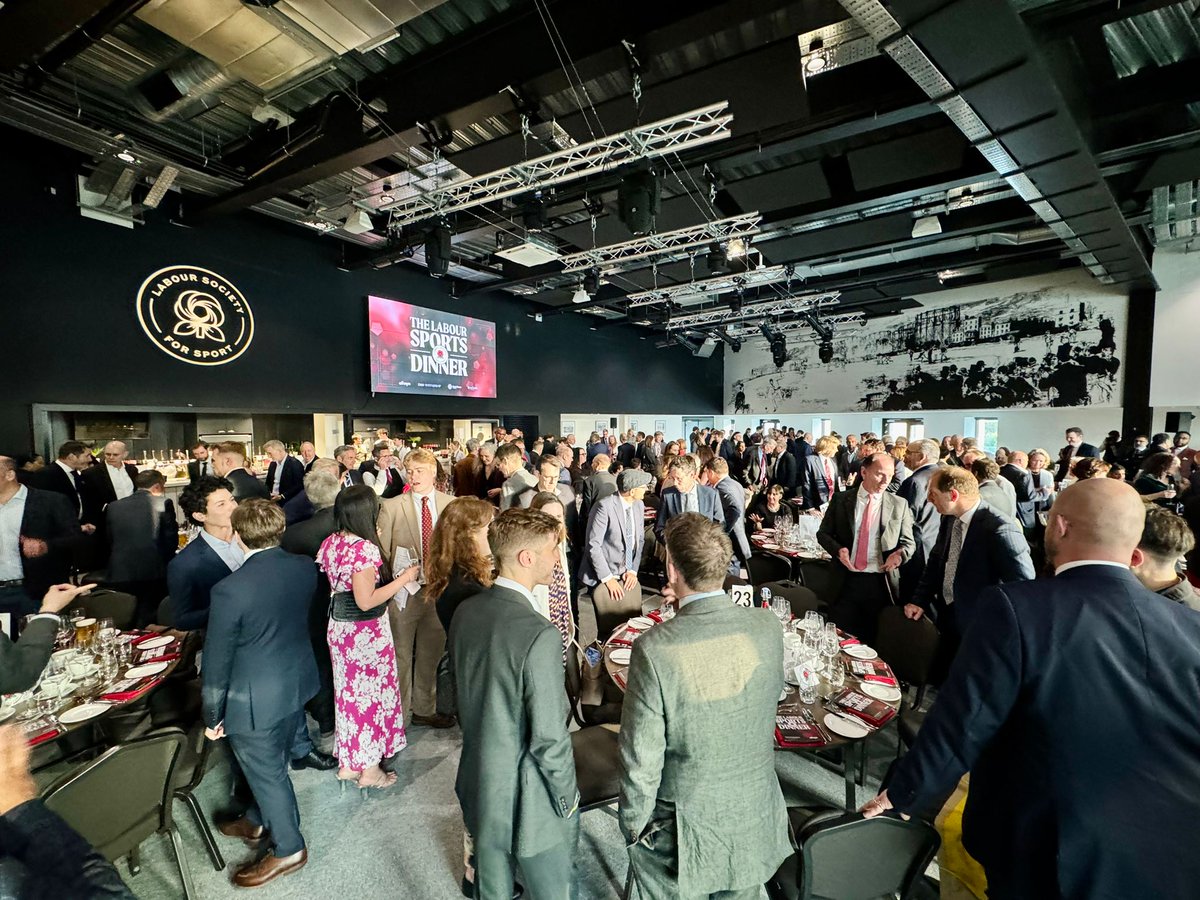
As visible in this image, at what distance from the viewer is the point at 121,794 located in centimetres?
187

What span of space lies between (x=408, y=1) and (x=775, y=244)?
633 centimetres

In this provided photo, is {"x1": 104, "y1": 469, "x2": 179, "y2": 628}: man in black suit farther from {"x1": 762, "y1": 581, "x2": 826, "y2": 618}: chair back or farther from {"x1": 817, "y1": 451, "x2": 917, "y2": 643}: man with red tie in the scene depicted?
{"x1": 817, "y1": 451, "x2": 917, "y2": 643}: man with red tie

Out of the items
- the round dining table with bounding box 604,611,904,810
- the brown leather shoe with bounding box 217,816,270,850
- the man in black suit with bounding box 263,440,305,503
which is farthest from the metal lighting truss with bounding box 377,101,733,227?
the brown leather shoe with bounding box 217,816,270,850

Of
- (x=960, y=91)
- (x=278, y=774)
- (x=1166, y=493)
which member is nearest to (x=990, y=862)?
(x=278, y=774)

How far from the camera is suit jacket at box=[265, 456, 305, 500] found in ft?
21.1

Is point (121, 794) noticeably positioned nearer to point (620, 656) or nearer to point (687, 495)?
point (620, 656)

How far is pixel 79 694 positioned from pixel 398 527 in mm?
1697

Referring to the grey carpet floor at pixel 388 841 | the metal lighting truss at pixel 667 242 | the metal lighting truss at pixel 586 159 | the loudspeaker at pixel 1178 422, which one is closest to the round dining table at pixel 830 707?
the grey carpet floor at pixel 388 841

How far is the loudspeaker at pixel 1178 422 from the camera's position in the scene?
406 inches

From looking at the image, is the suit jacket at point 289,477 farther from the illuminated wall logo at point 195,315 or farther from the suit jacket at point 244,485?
the illuminated wall logo at point 195,315

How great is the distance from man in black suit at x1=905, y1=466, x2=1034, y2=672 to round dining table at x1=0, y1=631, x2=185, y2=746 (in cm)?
435

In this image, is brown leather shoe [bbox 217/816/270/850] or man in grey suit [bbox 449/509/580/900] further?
brown leather shoe [bbox 217/816/270/850]

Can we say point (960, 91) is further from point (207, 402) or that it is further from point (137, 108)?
point (207, 402)

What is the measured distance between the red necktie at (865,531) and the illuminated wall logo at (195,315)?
825 centimetres
